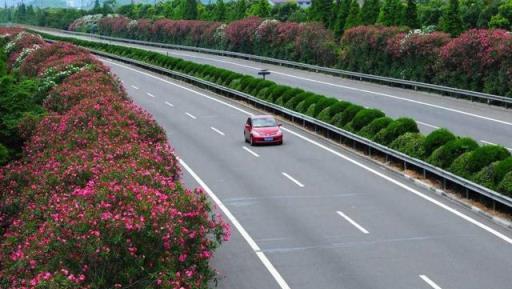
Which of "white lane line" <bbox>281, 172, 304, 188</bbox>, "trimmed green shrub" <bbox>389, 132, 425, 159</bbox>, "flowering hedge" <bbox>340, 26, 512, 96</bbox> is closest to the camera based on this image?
"white lane line" <bbox>281, 172, 304, 188</bbox>

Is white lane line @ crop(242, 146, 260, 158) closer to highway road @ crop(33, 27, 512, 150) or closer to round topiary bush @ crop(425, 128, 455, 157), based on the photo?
round topiary bush @ crop(425, 128, 455, 157)

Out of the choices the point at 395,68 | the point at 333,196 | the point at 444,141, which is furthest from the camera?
the point at 395,68

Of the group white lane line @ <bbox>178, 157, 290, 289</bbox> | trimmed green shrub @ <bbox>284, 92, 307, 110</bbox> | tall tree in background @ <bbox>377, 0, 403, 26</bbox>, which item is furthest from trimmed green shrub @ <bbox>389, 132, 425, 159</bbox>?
tall tree in background @ <bbox>377, 0, 403, 26</bbox>

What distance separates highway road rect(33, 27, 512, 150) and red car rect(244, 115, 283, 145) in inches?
301

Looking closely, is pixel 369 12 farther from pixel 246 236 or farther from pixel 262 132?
pixel 246 236

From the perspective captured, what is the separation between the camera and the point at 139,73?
78.4m

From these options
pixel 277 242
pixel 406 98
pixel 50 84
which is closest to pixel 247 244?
pixel 277 242

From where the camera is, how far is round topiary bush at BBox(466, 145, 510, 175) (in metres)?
24.7

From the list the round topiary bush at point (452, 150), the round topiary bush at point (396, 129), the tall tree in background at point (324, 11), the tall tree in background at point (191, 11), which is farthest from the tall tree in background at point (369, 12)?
the tall tree in background at point (191, 11)

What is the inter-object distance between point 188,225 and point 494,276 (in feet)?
24.6

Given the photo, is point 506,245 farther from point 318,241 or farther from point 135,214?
point 135,214

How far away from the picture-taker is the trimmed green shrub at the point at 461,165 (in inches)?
998

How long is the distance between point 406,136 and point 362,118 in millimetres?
4696

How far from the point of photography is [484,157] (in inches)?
981
